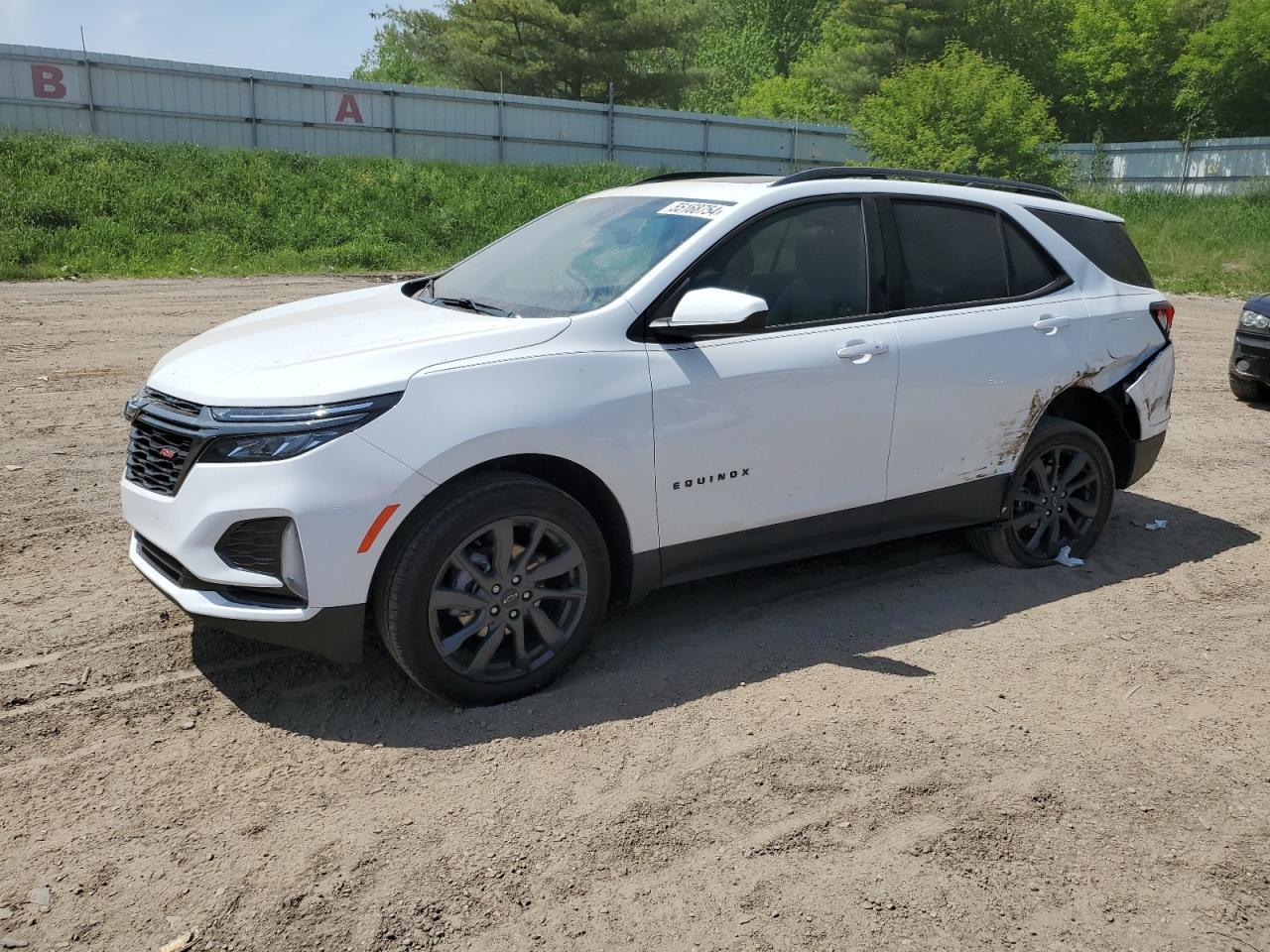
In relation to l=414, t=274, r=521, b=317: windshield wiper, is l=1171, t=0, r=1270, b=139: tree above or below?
above

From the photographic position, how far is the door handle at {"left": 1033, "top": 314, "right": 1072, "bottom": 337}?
16.7 feet

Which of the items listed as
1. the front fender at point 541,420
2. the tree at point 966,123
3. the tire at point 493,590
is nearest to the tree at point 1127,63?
the tree at point 966,123

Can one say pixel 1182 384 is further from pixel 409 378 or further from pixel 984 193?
pixel 409 378

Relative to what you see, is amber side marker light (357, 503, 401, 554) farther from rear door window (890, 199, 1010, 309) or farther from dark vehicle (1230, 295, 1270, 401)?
dark vehicle (1230, 295, 1270, 401)

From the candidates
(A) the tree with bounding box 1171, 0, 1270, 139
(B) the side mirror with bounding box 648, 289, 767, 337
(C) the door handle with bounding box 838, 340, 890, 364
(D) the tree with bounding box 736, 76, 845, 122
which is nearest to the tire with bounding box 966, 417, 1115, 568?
(C) the door handle with bounding box 838, 340, 890, 364

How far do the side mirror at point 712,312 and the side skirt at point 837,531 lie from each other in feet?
2.73

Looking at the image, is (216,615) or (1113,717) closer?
(216,615)

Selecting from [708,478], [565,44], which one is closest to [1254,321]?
Result: [708,478]

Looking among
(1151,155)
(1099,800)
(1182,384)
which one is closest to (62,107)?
(1182,384)

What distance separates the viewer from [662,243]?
4.29 metres

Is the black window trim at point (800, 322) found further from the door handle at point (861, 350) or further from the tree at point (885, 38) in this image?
the tree at point (885, 38)

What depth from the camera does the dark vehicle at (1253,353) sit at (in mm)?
9500

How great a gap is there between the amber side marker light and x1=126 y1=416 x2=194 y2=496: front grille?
659 mm

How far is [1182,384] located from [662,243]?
27.9 ft
